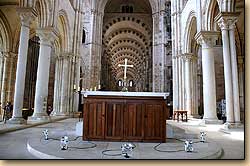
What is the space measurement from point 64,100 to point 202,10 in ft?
32.5

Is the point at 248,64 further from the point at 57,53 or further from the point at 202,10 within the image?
the point at 57,53

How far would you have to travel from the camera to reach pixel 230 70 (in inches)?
320

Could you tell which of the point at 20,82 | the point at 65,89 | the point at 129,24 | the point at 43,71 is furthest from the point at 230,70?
the point at 129,24

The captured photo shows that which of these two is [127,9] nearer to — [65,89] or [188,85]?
[65,89]

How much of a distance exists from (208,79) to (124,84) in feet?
20.1

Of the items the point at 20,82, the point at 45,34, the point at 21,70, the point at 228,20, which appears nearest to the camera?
the point at 228,20

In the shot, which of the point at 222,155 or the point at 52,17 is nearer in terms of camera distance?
the point at 222,155

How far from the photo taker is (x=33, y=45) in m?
20.0

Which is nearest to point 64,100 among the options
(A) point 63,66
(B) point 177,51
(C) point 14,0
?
(A) point 63,66

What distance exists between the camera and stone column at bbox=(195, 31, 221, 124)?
10.3 metres

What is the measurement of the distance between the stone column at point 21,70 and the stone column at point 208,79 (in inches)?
304

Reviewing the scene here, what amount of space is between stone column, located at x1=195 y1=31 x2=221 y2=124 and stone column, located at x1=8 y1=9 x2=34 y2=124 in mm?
7730

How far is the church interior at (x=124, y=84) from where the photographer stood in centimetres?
460

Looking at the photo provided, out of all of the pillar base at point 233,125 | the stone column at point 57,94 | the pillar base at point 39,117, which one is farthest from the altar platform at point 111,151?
the stone column at point 57,94
